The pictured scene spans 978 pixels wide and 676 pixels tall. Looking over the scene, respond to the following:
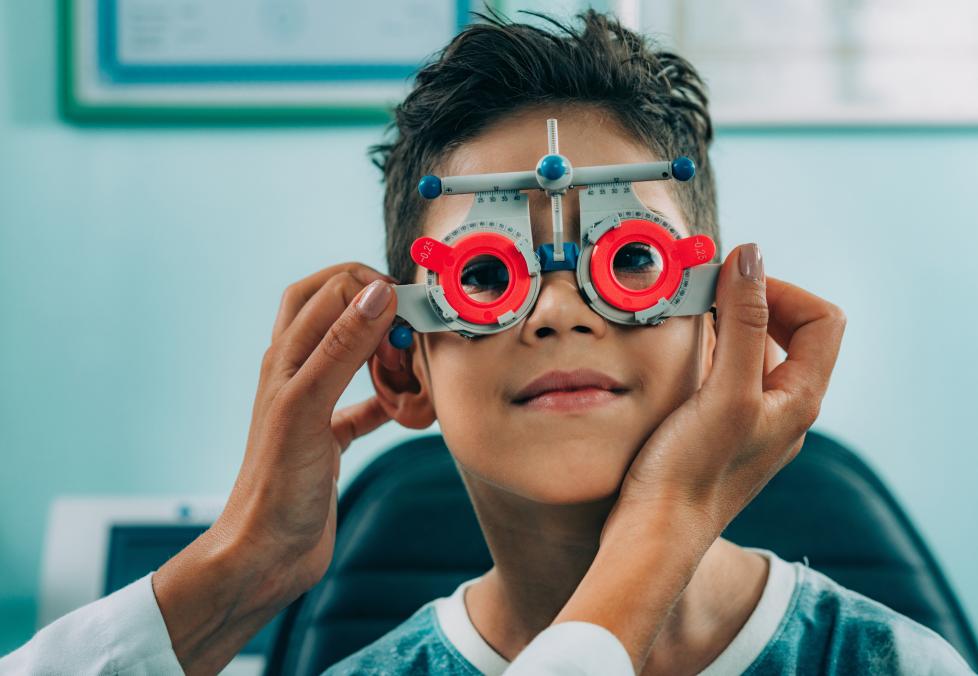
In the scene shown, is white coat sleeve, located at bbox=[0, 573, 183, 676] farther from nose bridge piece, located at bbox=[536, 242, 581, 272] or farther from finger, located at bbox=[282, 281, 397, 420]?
nose bridge piece, located at bbox=[536, 242, 581, 272]

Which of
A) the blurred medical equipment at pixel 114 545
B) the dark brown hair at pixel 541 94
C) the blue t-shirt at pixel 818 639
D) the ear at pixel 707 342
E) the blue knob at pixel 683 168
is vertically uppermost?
the dark brown hair at pixel 541 94

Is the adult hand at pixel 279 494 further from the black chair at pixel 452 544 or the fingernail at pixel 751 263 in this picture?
the fingernail at pixel 751 263

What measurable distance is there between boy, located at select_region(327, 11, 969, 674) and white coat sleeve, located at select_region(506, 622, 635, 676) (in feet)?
0.55

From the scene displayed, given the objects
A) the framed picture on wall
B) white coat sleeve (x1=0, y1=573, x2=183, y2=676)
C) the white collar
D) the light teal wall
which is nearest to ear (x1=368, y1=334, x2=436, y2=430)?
the white collar

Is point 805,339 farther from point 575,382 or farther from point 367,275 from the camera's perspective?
point 367,275

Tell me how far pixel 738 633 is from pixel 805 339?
29 centimetres

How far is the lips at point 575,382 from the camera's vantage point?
0.82m

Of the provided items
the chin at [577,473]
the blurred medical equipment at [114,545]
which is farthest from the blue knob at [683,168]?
the blurred medical equipment at [114,545]

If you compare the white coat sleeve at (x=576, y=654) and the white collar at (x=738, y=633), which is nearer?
the white coat sleeve at (x=576, y=654)

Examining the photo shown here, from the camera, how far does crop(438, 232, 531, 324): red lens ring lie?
0.82 metres

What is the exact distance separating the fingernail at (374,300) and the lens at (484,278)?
7 cm

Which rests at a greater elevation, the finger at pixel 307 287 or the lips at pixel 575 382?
the finger at pixel 307 287

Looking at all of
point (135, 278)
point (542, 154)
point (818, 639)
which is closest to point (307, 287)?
point (542, 154)

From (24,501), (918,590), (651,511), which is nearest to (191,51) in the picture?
(24,501)
